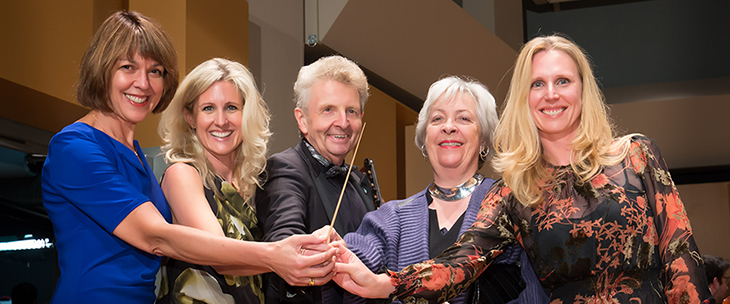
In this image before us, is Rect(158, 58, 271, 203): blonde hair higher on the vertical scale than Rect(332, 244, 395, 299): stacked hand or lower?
higher

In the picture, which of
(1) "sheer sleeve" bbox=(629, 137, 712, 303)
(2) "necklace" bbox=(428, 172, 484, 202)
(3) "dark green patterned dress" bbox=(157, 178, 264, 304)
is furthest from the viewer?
(2) "necklace" bbox=(428, 172, 484, 202)

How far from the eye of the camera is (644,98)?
299 inches

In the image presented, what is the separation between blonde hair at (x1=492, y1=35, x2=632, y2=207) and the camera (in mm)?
1731

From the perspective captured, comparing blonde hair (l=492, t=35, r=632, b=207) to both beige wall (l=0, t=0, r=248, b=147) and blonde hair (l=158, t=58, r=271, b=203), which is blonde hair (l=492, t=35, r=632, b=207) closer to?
blonde hair (l=158, t=58, r=271, b=203)

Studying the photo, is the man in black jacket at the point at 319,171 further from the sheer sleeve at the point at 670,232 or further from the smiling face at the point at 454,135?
the sheer sleeve at the point at 670,232

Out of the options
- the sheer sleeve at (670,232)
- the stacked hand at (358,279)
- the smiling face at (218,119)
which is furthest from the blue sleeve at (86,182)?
the sheer sleeve at (670,232)

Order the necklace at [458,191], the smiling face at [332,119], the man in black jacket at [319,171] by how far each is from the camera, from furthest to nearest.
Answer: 1. the smiling face at [332,119]
2. the necklace at [458,191]
3. the man in black jacket at [319,171]

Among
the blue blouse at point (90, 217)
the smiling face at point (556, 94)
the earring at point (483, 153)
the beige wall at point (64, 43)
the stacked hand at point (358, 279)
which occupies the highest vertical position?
the beige wall at point (64, 43)

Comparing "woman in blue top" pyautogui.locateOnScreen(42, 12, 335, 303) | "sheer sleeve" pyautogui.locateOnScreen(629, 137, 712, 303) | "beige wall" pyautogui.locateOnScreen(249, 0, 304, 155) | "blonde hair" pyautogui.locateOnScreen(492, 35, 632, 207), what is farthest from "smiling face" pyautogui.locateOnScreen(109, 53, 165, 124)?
"beige wall" pyautogui.locateOnScreen(249, 0, 304, 155)

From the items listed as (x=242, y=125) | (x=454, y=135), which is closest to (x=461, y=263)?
(x=454, y=135)

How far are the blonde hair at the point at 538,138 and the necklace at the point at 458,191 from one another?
0.71ft

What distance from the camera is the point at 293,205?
6.45 ft

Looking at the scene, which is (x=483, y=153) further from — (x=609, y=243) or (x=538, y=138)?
(x=609, y=243)

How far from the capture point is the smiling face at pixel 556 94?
1.77 metres
